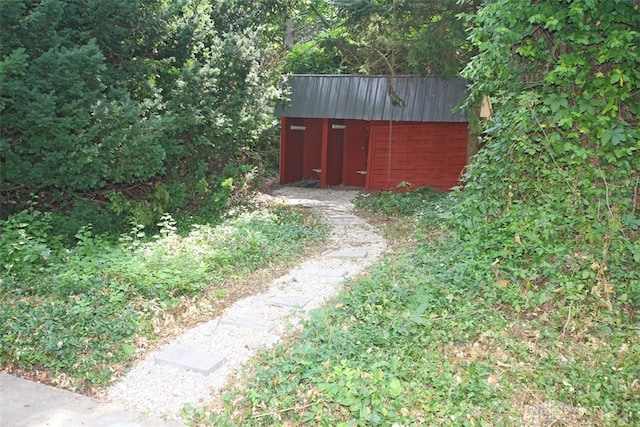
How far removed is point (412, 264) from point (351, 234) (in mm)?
3081

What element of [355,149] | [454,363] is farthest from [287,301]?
[355,149]

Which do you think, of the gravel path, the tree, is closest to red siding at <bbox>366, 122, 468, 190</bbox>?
the gravel path

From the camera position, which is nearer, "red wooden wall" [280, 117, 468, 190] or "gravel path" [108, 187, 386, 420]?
"gravel path" [108, 187, 386, 420]

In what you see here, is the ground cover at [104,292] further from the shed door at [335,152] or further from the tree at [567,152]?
the shed door at [335,152]

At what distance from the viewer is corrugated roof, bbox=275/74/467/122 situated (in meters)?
13.0

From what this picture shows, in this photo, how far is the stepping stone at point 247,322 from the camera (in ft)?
15.3

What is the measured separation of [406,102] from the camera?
43.8 feet

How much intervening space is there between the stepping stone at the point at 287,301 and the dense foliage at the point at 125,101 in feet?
9.11

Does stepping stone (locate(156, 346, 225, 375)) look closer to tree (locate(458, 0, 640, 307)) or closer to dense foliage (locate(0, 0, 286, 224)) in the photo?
tree (locate(458, 0, 640, 307))

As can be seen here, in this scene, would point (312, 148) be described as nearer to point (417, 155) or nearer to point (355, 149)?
point (355, 149)

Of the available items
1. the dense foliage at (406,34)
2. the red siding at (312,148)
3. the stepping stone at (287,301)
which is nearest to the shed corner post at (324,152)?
the red siding at (312,148)

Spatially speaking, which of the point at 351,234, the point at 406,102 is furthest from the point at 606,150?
the point at 406,102

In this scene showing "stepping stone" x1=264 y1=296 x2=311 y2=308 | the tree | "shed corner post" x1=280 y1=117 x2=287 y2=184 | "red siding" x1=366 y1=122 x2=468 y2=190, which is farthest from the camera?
"shed corner post" x1=280 y1=117 x2=287 y2=184

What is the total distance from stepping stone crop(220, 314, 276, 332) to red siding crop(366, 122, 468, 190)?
9740 mm
